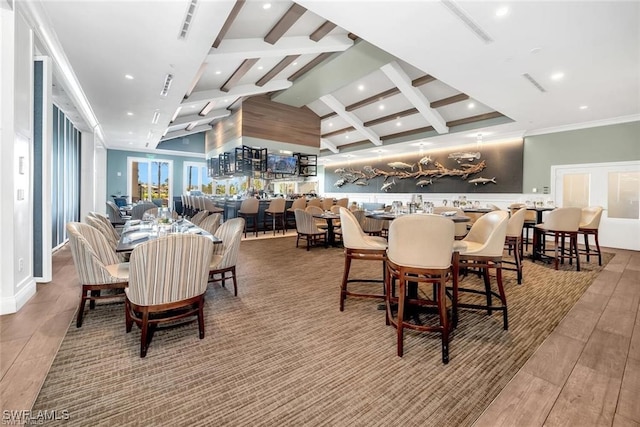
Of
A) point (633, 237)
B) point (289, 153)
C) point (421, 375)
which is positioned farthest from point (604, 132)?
point (289, 153)

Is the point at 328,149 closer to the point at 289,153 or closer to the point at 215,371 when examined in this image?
the point at 289,153

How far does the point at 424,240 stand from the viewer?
6.48 feet

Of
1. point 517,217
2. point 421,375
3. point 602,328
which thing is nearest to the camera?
point 421,375

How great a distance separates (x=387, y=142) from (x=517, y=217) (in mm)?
7551

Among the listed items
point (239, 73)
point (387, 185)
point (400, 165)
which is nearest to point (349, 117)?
point (400, 165)

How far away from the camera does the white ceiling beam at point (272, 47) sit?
5.27 m

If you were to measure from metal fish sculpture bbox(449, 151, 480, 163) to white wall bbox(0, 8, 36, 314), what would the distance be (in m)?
9.98

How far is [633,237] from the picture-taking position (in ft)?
20.8

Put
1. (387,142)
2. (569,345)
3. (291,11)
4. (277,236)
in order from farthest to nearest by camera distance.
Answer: (387,142) < (277,236) < (291,11) < (569,345)

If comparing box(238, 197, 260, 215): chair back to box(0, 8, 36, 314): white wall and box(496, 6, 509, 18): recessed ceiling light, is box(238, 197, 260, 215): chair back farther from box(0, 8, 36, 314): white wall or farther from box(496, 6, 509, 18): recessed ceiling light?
box(496, 6, 509, 18): recessed ceiling light

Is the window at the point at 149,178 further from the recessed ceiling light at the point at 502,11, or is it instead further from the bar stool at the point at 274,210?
the recessed ceiling light at the point at 502,11

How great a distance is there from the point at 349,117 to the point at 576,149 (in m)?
6.57

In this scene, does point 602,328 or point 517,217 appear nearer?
point 602,328

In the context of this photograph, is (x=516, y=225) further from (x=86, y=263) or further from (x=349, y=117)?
(x=349, y=117)
